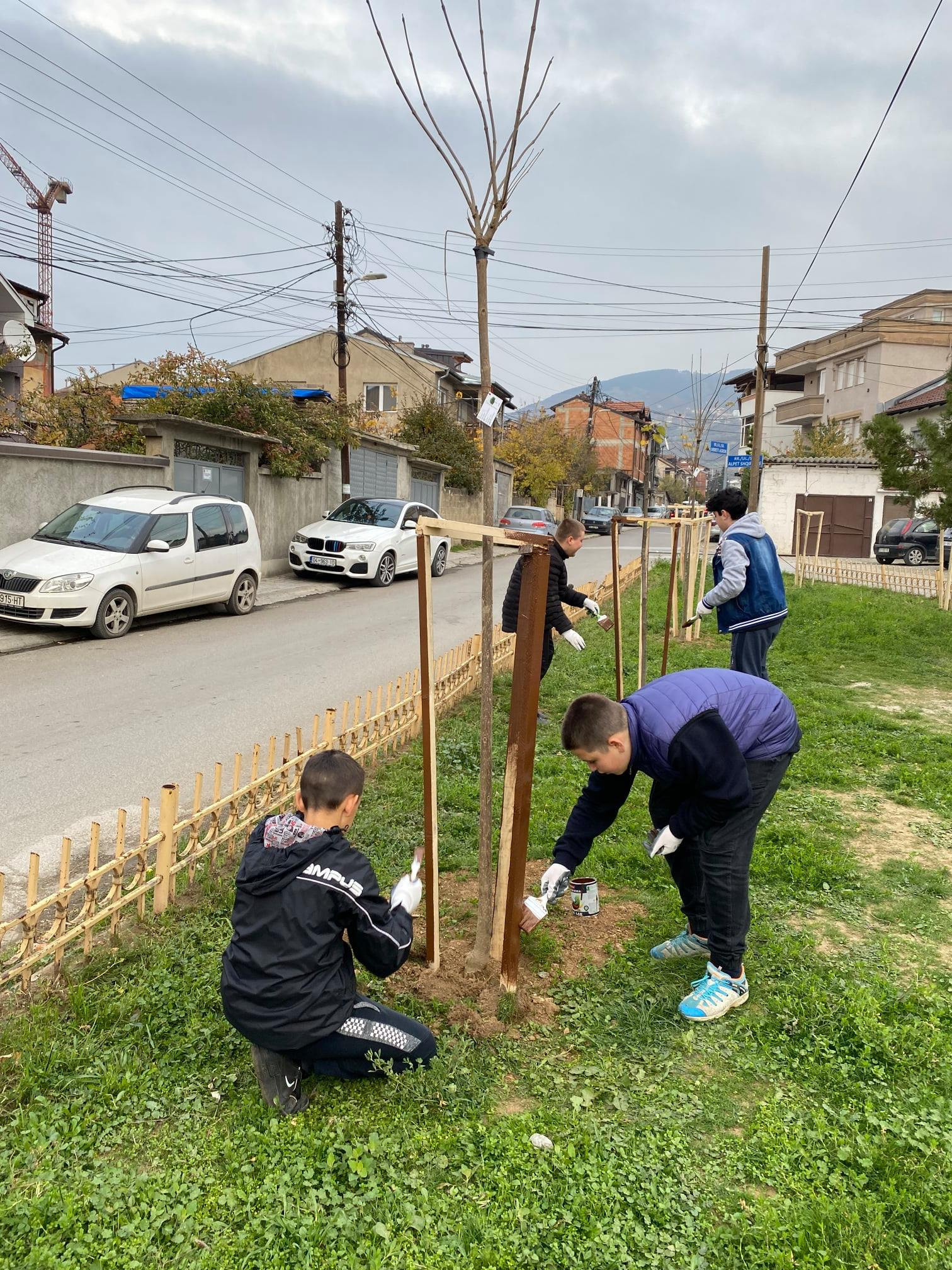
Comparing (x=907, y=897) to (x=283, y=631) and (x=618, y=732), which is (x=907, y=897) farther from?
(x=283, y=631)

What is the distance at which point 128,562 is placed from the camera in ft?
33.9

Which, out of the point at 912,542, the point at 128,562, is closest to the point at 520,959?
the point at 128,562

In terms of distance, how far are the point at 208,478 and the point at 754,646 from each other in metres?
11.5

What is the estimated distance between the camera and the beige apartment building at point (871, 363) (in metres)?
39.8

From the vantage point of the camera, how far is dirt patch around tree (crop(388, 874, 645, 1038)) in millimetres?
3244

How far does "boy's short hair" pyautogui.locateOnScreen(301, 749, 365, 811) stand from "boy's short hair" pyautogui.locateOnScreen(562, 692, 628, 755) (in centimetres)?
80

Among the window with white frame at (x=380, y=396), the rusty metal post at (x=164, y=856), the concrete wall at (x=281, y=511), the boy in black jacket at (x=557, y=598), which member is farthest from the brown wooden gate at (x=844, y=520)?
the rusty metal post at (x=164, y=856)

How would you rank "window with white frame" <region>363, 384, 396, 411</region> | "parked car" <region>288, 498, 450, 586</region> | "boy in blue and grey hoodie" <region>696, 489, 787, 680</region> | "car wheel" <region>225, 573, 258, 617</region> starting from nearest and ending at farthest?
"boy in blue and grey hoodie" <region>696, 489, 787, 680</region>
"car wheel" <region>225, 573, 258, 617</region>
"parked car" <region>288, 498, 450, 586</region>
"window with white frame" <region>363, 384, 396, 411</region>

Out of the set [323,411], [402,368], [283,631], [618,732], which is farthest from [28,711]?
[402,368]

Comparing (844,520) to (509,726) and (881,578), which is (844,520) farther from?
(509,726)

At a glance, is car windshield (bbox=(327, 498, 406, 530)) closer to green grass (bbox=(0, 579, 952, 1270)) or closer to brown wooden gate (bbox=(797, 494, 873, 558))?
green grass (bbox=(0, 579, 952, 1270))

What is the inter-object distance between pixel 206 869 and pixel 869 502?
31.2m

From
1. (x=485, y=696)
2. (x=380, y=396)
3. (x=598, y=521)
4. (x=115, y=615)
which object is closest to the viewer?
(x=485, y=696)

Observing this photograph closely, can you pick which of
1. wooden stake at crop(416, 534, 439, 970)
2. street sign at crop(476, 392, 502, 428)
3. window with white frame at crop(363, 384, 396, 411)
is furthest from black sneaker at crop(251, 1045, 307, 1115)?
window with white frame at crop(363, 384, 396, 411)
